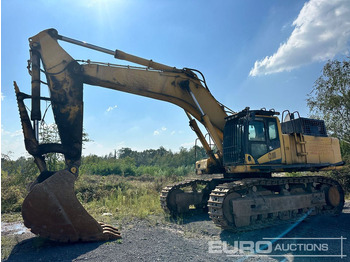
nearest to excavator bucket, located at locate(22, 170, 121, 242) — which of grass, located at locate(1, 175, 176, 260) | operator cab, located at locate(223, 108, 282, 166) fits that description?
grass, located at locate(1, 175, 176, 260)

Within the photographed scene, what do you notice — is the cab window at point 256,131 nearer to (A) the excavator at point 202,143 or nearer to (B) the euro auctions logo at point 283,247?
(A) the excavator at point 202,143

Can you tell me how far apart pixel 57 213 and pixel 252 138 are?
16.8ft

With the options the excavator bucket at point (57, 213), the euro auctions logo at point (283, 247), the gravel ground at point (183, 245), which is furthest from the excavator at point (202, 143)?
the euro auctions logo at point (283, 247)

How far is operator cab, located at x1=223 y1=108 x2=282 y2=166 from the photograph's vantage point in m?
7.06

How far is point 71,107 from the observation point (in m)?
5.84

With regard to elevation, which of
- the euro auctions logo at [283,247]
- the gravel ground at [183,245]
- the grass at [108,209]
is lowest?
the euro auctions logo at [283,247]

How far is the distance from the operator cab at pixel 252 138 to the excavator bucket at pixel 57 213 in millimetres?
4077

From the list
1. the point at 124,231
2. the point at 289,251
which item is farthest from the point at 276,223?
the point at 124,231

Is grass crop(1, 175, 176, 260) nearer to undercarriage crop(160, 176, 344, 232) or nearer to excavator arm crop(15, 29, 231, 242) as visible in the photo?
undercarriage crop(160, 176, 344, 232)

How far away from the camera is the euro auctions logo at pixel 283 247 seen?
4.96m

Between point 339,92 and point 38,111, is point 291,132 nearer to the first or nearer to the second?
point 38,111

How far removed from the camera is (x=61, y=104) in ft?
19.0

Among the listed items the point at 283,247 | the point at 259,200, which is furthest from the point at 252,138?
the point at 283,247

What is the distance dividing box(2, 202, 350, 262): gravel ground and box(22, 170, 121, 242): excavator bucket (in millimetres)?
238
